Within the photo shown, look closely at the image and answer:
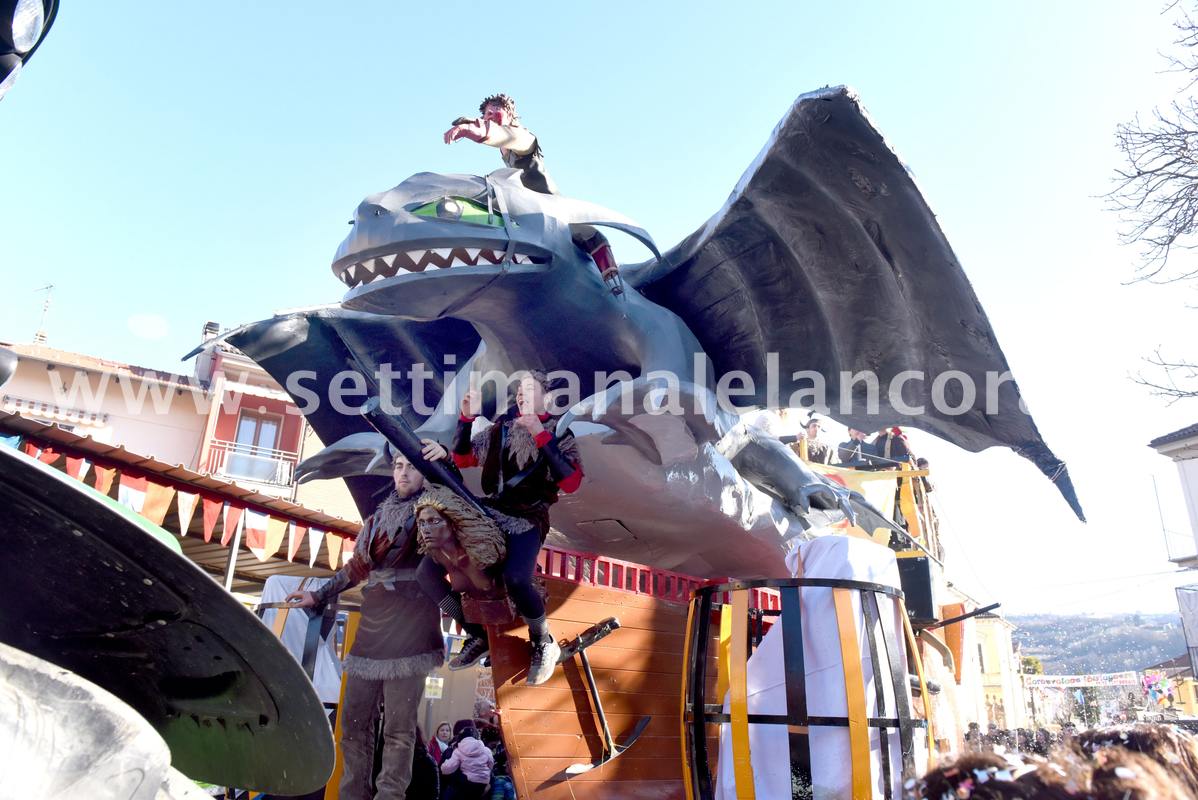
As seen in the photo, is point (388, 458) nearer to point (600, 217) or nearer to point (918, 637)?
point (600, 217)

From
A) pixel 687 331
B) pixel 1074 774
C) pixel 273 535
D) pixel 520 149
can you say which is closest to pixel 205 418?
pixel 273 535

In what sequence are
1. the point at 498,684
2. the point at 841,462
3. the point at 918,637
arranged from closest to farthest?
the point at 498,684, the point at 918,637, the point at 841,462

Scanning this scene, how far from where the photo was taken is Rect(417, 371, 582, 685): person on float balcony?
3.00 meters

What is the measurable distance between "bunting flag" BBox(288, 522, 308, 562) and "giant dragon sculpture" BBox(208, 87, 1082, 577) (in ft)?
9.33

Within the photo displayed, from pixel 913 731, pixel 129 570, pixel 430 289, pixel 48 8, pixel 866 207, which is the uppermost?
pixel 866 207

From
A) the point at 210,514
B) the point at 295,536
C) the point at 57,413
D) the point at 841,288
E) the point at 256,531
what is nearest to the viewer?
the point at 841,288

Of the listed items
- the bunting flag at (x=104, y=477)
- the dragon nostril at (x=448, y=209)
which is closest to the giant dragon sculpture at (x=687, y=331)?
the dragon nostril at (x=448, y=209)

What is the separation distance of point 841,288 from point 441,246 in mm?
2003

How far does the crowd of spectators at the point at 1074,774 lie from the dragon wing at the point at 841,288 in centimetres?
256

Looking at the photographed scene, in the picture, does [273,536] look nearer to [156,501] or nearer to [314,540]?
[314,540]

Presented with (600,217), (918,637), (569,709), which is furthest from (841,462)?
(569,709)

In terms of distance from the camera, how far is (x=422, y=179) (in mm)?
3787

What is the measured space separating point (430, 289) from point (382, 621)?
4.65ft

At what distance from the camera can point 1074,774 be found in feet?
3.70
